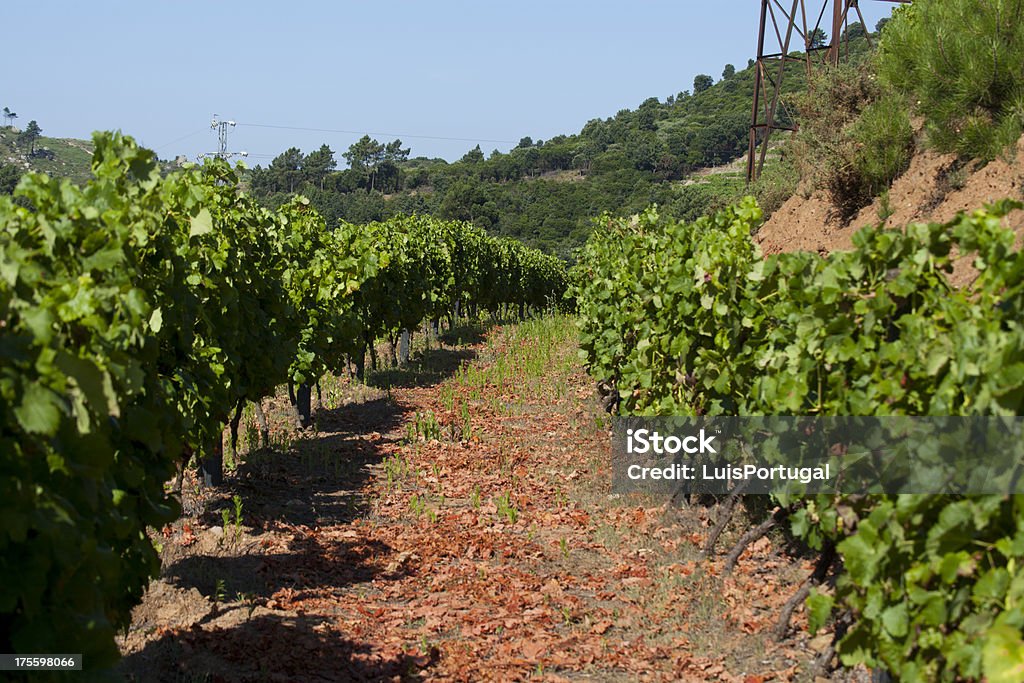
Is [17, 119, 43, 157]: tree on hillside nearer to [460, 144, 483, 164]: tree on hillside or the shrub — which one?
[460, 144, 483, 164]: tree on hillside

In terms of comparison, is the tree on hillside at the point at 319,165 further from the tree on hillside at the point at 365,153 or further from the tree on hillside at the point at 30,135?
the tree on hillside at the point at 30,135

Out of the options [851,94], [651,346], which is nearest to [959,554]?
[651,346]

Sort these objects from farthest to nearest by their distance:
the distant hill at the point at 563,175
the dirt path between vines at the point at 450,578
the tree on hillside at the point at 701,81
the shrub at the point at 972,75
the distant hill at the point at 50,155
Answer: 1. the tree on hillside at the point at 701,81
2. the distant hill at the point at 50,155
3. the distant hill at the point at 563,175
4. the shrub at the point at 972,75
5. the dirt path between vines at the point at 450,578

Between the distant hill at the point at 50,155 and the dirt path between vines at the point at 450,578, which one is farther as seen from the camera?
the distant hill at the point at 50,155

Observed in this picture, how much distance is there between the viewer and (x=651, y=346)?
784 cm

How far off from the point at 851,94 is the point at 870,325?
14315 mm

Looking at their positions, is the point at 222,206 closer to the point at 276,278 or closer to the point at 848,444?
the point at 276,278

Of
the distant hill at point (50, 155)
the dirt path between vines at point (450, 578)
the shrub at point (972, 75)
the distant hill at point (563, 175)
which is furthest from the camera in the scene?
the distant hill at point (50, 155)

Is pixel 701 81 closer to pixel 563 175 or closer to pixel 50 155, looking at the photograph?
pixel 563 175

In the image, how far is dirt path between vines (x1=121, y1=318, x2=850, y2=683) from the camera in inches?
206

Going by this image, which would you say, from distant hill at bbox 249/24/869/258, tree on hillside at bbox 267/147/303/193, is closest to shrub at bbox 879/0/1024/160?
distant hill at bbox 249/24/869/258

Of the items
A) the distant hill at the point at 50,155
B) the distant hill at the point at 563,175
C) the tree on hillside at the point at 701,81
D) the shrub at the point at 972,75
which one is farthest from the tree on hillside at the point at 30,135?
the shrub at the point at 972,75

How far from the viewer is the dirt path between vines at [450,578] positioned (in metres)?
5.24

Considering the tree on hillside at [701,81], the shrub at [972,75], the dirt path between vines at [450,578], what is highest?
the tree on hillside at [701,81]
